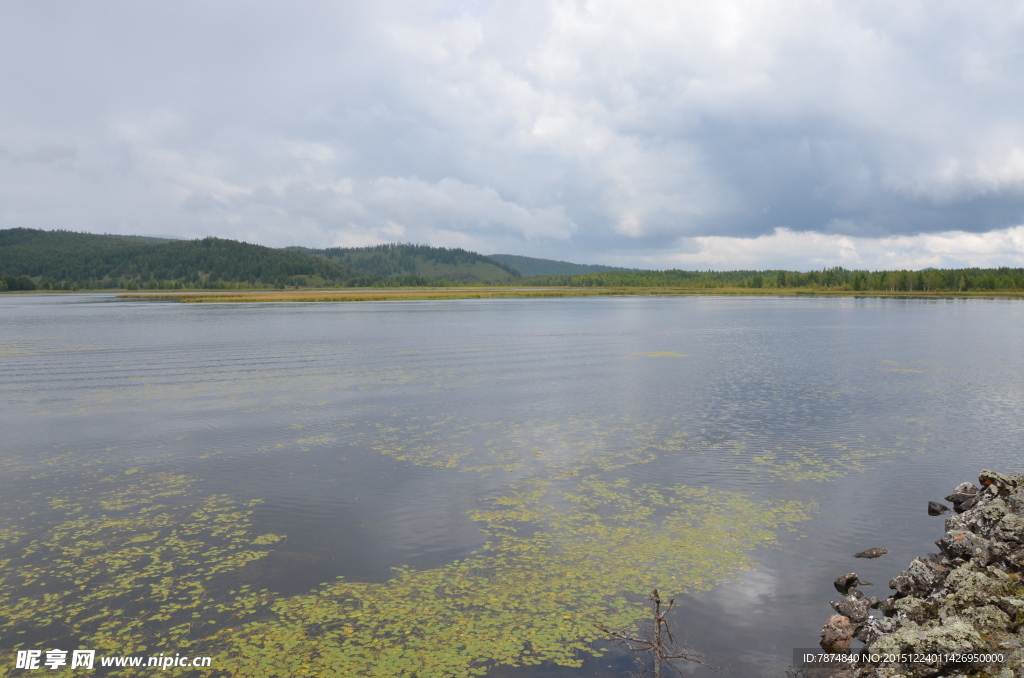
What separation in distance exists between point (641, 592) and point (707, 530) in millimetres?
4246

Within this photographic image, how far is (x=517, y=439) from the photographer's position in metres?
28.5

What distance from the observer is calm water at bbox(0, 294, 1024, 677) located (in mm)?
15945

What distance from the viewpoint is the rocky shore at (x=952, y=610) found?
427 inches

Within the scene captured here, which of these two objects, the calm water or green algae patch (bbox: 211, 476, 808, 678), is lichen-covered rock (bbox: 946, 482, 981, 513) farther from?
green algae patch (bbox: 211, 476, 808, 678)

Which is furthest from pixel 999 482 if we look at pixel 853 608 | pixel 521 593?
pixel 521 593

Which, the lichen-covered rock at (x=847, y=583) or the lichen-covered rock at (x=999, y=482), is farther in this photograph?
the lichen-covered rock at (x=999, y=482)

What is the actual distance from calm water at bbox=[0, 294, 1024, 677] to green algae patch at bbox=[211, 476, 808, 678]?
1.98 ft

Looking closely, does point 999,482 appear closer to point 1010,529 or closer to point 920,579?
point 1010,529

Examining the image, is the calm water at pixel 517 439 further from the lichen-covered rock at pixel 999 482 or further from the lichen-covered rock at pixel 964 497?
the lichen-covered rock at pixel 999 482

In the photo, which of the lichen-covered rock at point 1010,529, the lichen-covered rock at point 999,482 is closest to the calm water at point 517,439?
the lichen-covered rock at point 999,482

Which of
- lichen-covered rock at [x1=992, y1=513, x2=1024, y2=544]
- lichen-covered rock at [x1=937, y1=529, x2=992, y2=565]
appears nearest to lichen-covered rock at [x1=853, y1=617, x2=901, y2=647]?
lichen-covered rock at [x1=937, y1=529, x2=992, y2=565]

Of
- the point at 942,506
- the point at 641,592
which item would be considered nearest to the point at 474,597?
the point at 641,592

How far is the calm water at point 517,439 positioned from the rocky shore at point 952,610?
0.79 metres

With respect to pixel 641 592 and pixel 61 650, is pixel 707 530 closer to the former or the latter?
pixel 641 592
